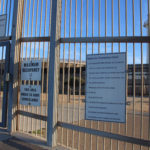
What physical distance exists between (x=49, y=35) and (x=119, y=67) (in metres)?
1.78

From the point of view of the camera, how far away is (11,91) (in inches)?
186

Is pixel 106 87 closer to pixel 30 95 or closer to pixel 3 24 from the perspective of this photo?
pixel 30 95

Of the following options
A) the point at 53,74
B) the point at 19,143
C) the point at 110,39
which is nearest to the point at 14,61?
the point at 53,74

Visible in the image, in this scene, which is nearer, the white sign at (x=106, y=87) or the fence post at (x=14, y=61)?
the white sign at (x=106, y=87)

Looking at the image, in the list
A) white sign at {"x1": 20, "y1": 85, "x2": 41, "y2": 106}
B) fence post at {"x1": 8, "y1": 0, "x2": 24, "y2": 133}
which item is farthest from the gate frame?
white sign at {"x1": 20, "y1": 85, "x2": 41, "y2": 106}

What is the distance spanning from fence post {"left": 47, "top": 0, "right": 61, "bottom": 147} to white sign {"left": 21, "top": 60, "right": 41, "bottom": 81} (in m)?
0.38

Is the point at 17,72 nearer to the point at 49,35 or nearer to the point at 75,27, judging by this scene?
the point at 49,35

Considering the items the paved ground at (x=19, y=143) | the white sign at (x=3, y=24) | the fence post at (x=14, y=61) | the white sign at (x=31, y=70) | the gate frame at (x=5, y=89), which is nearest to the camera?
the paved ground at (x=19, y=143)

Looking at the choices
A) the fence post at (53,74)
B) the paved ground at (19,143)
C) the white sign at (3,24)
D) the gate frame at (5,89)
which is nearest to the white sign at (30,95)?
the fence post at (53,74)

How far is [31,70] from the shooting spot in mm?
4395

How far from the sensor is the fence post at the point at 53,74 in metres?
3.93

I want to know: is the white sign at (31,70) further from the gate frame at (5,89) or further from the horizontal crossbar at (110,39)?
the horizontal crossbar at (110,39)

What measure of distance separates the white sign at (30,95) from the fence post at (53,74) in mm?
388

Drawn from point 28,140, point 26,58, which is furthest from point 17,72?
point 28,140
